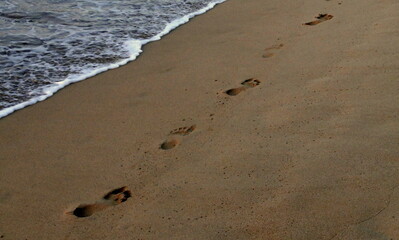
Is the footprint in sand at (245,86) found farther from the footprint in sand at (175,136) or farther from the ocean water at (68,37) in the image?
the ocean water at (68,37)

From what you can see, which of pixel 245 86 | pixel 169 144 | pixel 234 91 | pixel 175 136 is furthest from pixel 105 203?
pixel 245 86

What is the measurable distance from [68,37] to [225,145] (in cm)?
306

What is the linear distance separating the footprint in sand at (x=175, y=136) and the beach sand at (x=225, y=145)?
0.01 m

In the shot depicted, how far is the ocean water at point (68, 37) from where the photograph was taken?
502 cm

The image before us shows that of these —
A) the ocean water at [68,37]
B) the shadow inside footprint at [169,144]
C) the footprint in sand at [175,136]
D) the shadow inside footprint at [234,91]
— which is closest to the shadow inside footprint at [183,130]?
the footprint in sand at [175,136]

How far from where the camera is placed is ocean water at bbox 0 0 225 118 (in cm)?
502

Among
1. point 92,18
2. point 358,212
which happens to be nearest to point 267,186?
point 358,212

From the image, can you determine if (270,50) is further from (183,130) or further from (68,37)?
(68,37)

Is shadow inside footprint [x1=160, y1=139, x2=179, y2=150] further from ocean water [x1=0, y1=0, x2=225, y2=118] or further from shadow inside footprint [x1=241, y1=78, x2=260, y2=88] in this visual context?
ocean water [x1=0, y1=0, x2=225, y2=118]

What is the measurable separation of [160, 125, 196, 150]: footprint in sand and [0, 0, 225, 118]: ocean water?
56.3 inches

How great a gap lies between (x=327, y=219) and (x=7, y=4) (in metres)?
5.76

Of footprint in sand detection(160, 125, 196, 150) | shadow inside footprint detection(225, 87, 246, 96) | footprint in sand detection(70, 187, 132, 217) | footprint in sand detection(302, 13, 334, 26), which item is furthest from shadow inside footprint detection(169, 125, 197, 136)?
footprint in sand detection(302, 13, 334, 26)

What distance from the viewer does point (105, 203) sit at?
3223 millimetres

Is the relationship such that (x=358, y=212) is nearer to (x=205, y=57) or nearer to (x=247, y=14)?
(x=205, y=57)
